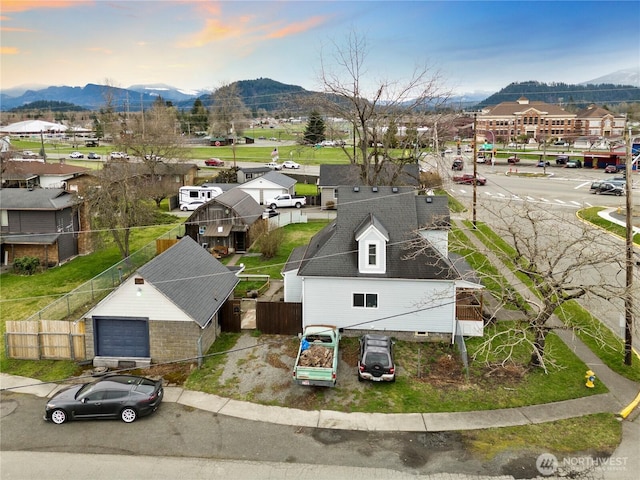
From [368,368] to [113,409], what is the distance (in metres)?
9.48

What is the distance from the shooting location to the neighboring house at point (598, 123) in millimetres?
121875

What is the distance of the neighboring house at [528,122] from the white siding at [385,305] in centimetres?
11296

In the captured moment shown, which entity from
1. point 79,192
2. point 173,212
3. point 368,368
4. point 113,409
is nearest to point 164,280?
point 113,409

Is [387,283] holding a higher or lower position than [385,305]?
higher

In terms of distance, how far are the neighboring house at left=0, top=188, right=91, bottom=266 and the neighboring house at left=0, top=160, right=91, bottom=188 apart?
55.5 ft

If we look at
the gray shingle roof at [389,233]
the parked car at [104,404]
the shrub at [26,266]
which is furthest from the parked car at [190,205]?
the parked car at [104,404]

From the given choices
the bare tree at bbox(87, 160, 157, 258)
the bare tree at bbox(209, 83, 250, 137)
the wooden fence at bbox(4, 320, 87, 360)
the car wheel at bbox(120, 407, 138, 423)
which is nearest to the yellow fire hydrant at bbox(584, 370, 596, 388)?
the car wheel at bbox(120, 407, 138, 423)

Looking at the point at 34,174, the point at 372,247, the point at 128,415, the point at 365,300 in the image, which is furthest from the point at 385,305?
the point at 34,174

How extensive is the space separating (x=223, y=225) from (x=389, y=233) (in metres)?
18.8

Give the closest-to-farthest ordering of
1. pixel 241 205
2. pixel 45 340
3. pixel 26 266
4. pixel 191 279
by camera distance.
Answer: pixel 45 340 < pixel 191 279 < pixel 26 266 < pixel 241 205

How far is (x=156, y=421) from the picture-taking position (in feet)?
57.7

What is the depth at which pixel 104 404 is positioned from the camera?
17469 millimetres

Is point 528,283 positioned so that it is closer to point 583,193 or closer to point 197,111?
point 583,193

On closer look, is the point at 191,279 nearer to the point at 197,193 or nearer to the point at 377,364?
the point at 377,364
